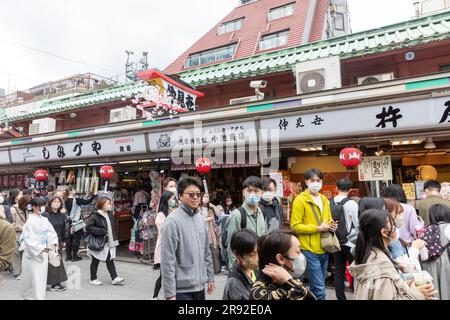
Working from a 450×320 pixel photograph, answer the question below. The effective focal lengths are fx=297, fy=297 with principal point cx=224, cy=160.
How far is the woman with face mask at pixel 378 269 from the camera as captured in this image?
235 centimetres

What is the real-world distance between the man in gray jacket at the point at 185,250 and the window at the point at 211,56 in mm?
15121

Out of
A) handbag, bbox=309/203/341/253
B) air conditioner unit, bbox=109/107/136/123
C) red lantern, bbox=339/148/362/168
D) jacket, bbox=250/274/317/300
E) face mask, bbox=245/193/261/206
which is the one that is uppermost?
air conditioner unit, bbox=109/107/136/123

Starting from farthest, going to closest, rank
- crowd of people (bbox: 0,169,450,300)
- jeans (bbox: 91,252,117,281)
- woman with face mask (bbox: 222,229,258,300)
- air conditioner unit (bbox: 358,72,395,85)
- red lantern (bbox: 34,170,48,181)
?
red lantern (bbox: 34,170,48,181)
air conditioner unit (bbox: 358,72,395,85)
jeans (bbox: 91,252,117,281)
woman with face mask (bbox: 222,229,258,300)
crowd of people (bbox: 0,169,450,300)

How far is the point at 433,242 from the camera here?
3965 mm

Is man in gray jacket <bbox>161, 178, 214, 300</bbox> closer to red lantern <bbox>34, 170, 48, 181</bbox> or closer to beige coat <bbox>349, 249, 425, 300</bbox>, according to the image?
beige coat <bbox>349, 249, 425, 300</bbox>

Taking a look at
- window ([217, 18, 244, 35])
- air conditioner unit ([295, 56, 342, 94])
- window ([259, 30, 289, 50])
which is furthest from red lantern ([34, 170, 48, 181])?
window ([217, 18, 244, 35])

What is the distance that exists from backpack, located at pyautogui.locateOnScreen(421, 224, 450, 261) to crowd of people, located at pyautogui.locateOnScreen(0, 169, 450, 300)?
1cm

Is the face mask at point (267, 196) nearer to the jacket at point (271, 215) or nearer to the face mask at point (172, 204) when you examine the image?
the jacket at point (271, 215)

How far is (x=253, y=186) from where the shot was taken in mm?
4918

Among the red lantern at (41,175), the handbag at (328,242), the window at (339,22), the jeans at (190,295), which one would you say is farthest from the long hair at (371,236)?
the window at (339,22)

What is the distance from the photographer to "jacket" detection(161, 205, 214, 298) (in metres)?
3.54

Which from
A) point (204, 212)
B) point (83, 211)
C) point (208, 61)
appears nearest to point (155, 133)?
point (204, 212)

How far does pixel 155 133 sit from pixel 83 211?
13.8 feet

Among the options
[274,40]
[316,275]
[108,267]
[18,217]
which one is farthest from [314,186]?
[274,40]
